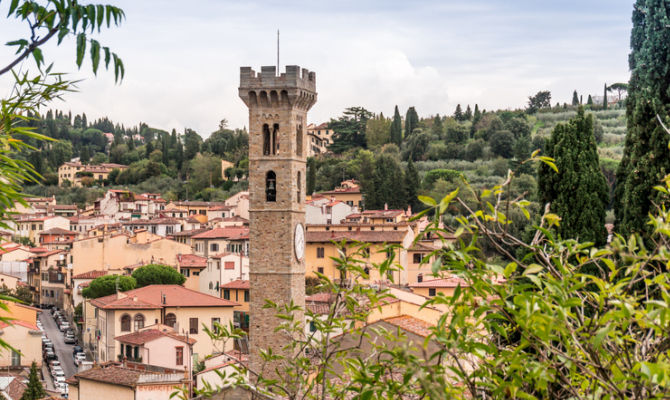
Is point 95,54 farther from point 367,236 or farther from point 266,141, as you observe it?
point 367,236

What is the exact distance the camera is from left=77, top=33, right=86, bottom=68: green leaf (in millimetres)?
3725

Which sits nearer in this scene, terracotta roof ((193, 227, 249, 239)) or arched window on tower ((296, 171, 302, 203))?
arched window on tower ((296, 171, 302, 203))

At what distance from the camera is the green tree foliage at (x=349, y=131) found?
271ft

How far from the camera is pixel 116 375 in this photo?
Result: 72.4ft

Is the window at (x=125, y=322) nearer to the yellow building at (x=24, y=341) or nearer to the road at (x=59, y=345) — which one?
the road at (x=59, y=345)

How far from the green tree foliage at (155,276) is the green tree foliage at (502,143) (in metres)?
39.8

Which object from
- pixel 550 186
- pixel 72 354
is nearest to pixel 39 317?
pixel 72 354

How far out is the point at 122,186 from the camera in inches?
3519

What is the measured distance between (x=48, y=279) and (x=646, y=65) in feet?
136

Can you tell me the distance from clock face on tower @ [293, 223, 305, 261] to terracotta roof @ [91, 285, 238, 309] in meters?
12.4

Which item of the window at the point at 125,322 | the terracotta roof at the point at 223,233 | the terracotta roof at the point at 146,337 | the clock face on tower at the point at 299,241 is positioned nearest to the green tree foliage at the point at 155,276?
the terracotta roof at the point at 223,233

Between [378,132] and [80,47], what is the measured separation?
79147mm

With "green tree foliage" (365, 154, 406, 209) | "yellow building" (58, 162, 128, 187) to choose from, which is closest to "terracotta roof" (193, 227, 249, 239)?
"green tree foliage" (365, 154, 406, 209)

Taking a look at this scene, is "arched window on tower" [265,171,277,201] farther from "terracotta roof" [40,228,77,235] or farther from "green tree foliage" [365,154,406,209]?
"terracotta roof" [40,228,77,235]
